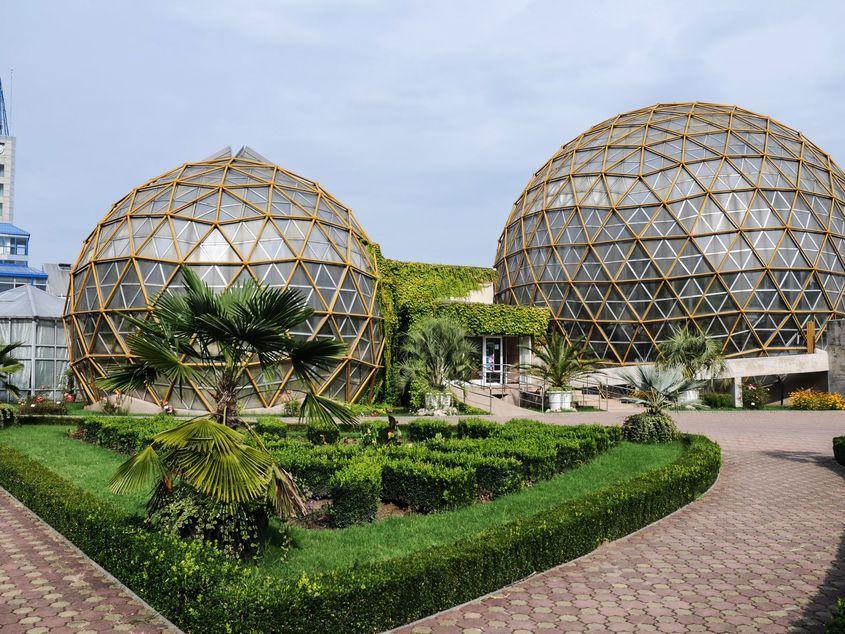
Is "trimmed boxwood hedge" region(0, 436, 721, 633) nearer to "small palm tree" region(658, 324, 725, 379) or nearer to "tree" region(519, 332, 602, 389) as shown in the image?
"tree" region(519, 332, 602, 389)

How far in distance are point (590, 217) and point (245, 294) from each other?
1328 inches

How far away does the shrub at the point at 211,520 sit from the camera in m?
7.35

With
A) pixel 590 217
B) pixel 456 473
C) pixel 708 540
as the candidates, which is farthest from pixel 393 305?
pixel 708 540

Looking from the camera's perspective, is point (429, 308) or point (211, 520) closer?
point (211, 520)

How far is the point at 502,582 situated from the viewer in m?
7.02

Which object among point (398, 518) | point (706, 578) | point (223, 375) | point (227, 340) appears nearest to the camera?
point (706, 578)

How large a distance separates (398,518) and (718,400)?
1015 inches

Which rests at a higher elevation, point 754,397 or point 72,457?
point 754,397

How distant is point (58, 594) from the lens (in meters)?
6.93

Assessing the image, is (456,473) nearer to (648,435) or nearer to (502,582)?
(502,582)

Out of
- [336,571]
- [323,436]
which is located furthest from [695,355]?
[336,571]

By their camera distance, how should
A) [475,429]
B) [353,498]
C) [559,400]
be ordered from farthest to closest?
[559,400] < [475,429] < [353,498]

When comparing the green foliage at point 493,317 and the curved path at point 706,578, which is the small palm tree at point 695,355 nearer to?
the green foliage at point 493,317

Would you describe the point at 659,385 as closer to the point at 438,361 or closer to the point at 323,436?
the point at 323,436
